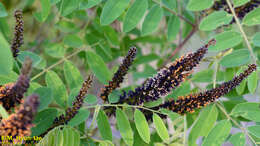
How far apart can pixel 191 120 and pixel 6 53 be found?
0.49 m

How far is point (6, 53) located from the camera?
288mm

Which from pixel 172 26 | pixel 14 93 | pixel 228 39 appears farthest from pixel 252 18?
pixel 14 93

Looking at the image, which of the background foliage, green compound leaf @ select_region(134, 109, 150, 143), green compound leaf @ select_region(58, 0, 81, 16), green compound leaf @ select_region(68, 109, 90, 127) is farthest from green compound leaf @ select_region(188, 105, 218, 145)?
green compound leaf @ select_region(58, 0, 81, 16)

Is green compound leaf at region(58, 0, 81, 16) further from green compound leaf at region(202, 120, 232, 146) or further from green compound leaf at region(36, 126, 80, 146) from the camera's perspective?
green compound leaf at region(202, 120, 232, 146)

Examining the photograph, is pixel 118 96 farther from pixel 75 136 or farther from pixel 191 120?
pixel 191 120

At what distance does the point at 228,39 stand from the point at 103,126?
33 cm

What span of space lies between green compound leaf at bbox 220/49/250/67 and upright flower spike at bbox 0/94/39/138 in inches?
18.8

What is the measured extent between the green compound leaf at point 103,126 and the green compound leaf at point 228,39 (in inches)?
11.2

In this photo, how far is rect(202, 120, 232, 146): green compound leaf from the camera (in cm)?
49

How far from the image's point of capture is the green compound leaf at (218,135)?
0.49 m

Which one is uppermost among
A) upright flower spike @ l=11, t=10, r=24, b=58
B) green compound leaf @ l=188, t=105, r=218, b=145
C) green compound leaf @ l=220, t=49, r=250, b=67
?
upright flower spike @ l=11, t=10, r=24, b=58

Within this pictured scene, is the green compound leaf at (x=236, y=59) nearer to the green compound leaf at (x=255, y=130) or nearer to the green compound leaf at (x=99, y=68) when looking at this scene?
the green compound leaf at (x=255, y=130)

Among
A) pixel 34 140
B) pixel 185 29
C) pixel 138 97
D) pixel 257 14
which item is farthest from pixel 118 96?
pixel 185 29

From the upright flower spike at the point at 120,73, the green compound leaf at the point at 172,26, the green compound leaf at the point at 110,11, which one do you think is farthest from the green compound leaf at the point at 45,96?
the green compound leaf at the point at 172,26
